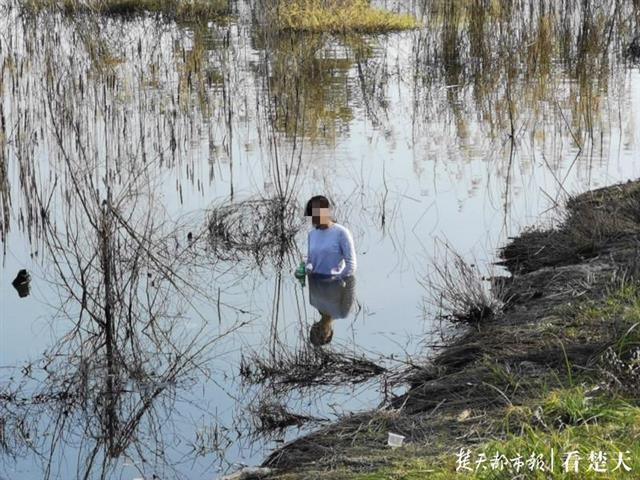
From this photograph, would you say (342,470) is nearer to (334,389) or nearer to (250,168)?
(334,389)

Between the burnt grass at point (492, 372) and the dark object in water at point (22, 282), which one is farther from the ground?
the burnt grass at point (492, 372)


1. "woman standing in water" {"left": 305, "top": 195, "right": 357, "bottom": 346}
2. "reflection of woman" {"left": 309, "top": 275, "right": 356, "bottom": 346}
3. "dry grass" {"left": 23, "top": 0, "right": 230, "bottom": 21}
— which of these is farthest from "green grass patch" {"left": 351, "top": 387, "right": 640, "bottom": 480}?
"dry grass" {"left": 23, "top": 0, "right": 230, "bottom": 21}

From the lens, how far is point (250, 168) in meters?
10.8

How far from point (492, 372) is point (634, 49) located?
1153cm

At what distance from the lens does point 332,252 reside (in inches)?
309

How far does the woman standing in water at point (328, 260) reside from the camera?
7.77 meters

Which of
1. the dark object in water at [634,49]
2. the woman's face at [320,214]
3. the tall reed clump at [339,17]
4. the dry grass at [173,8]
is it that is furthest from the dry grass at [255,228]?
the dry grass at [173,8]

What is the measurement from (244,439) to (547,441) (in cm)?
198

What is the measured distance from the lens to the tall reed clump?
17953 millimetres

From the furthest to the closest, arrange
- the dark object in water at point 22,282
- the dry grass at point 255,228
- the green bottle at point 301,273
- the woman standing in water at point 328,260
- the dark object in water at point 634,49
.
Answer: the dark object in water at point 634,49 → the dry grass at point 255,228 → the dark object in water at point 22,282 → the green bottle at point 301,273 → the woman standing in water at point 328,260

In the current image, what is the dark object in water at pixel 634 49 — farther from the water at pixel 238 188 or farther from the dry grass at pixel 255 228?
the dry grass at pixel 255 228

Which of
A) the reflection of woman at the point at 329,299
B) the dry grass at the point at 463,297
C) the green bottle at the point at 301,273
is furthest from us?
the green bottle at the point at 301,273

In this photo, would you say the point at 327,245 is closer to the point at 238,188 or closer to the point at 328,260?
the point at 328,260

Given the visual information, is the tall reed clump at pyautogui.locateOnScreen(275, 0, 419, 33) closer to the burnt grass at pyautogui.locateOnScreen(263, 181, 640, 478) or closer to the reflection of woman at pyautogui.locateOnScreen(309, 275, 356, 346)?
the reflection of woman at pyautogui.locateOnScreen(309, 275, 356, 346)
